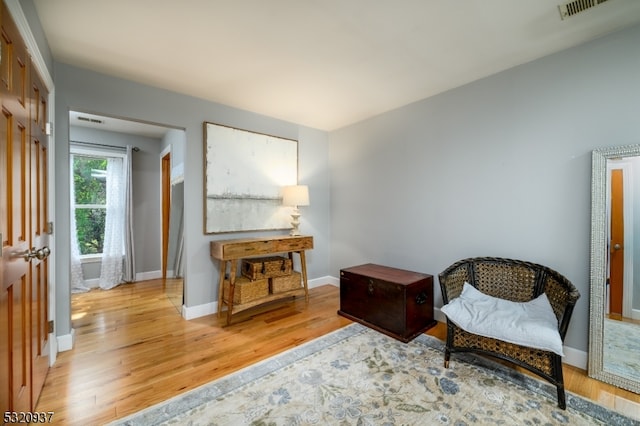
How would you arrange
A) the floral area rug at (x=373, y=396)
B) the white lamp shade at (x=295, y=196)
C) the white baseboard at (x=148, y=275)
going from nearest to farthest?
the floral area rug at (x=373, y=396) → the white lamp shade at (x=295, y=196) → the white baseboard at (x=148, y=275)

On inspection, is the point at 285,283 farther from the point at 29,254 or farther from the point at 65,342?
the point at 29,254

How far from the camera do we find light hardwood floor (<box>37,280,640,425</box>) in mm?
1730

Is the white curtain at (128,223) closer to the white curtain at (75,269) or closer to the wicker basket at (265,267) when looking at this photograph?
the white curtain at (75,269)

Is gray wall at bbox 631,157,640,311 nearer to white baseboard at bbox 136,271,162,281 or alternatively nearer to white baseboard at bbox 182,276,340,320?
white baseboard at bbox 182,276,340,320

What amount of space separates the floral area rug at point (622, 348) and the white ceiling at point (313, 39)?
206 cm

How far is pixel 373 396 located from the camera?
5.75ft

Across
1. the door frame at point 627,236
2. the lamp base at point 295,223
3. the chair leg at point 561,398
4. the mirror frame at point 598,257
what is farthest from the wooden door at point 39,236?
the door frame at point 627,236

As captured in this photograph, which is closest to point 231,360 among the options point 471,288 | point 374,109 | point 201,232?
point 201,232

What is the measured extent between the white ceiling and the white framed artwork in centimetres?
62

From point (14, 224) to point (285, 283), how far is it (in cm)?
239

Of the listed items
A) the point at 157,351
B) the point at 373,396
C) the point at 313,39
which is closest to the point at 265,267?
the point at 157,351

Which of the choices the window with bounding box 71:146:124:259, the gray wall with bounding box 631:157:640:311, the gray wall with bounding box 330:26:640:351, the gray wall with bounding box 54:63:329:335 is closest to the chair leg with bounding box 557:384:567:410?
the gray wall with bounding box 330:26:640:351

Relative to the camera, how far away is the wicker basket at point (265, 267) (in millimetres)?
3098

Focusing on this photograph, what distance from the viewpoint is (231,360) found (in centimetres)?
218
